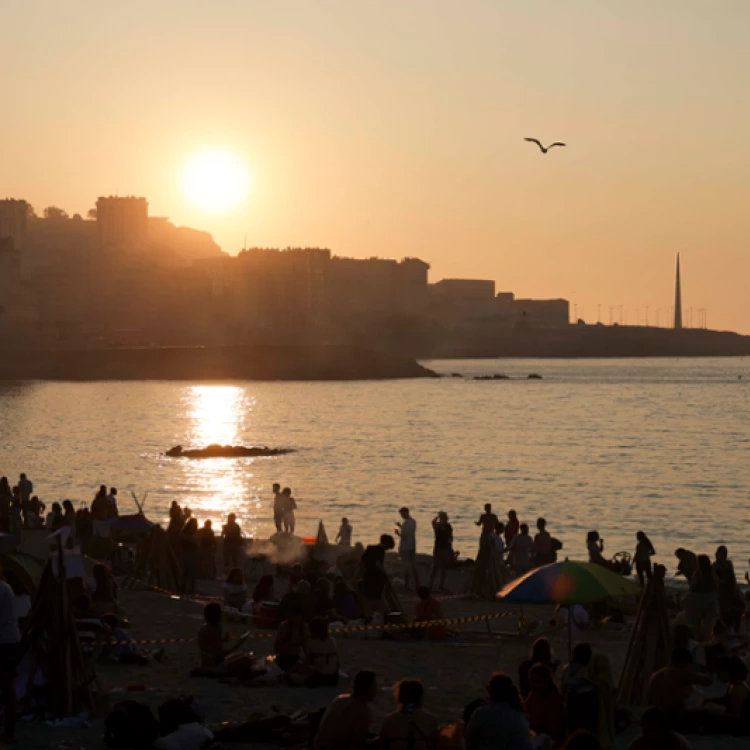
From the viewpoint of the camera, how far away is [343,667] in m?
15.5

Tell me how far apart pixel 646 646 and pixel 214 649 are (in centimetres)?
464

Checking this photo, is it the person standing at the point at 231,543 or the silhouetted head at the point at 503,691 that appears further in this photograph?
the person standing at the point at 231,543

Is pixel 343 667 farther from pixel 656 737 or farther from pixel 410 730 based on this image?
pixel 656 737

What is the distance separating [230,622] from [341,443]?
235 ft

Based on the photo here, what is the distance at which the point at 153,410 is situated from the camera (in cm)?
13088

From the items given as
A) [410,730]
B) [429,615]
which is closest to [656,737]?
[410,730]

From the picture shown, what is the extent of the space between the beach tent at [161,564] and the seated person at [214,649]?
751 centimetres

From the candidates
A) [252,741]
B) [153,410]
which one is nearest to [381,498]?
[252,741]

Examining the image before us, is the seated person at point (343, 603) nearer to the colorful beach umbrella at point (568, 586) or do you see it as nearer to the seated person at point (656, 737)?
the colorful beach umbrella at point (568, 586)

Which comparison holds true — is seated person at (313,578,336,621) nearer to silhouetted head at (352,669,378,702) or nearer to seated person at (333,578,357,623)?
seated person at (333,578,357,623)

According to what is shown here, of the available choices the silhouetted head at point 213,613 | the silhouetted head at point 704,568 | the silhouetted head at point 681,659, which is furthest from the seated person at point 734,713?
the silhouetted head at point 213,613

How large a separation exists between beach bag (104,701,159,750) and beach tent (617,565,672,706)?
5035mm

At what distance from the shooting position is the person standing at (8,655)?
10766 mm

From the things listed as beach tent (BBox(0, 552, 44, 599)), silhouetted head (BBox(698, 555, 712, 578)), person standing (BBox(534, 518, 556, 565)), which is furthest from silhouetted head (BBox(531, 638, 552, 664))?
person standing (BBox(534, 518, 556, 565))
